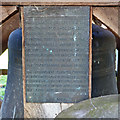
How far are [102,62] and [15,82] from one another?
98 centimetres

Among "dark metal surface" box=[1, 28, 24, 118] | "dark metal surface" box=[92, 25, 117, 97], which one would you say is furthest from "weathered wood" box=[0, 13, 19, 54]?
"dark metal surface" box=[92, 25, 117, 97]

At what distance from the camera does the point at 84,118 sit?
3.65 ft

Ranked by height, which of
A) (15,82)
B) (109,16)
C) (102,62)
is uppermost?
(109,16)

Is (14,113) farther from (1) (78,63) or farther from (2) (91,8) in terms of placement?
(2) (91,8)

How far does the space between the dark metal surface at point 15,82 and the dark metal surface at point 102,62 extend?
31.5 inches

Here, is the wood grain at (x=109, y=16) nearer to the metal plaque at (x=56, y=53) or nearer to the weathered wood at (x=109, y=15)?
the weathered wood at (x=109, y=15)

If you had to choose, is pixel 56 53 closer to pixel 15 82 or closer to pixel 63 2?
pixel 63 2

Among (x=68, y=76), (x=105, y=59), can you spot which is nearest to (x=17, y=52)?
(x=68, y=76)

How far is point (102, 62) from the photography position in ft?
6.44

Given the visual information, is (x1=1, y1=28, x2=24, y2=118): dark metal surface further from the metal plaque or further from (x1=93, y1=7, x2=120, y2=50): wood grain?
(x1=93, y1=7, x2=120, y2=50): wood grain

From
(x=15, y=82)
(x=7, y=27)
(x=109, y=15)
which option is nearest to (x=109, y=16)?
(x=109, y=15)

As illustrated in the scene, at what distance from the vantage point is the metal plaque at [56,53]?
1.67 meters

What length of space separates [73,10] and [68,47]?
13.2 inches

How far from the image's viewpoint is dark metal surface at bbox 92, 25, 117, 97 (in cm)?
192
